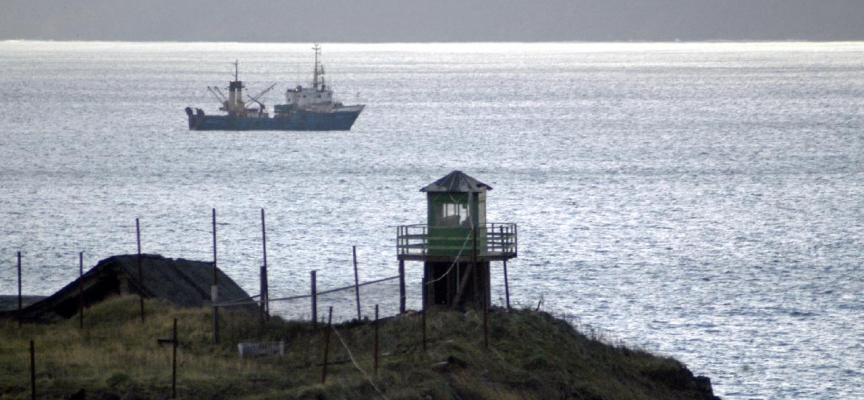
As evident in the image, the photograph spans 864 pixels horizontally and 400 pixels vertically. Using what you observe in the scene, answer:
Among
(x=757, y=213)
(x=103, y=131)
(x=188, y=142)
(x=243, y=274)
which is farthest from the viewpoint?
(x=103, y=131)

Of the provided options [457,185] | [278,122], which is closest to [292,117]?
[278,122]

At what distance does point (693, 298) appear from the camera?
54000mm

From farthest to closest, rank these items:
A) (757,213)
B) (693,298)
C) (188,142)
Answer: (188,142), (757,213), (693,298)

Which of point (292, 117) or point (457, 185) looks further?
point (292, 117)

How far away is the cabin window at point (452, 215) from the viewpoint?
3559cm

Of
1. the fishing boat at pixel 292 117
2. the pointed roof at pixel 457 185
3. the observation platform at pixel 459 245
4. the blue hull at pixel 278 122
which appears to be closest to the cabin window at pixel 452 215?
the observation platform at pixel 459 245

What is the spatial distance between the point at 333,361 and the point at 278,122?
121 m

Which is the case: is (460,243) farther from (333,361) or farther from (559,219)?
(559,219)

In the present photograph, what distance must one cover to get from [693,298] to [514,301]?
7335 mm

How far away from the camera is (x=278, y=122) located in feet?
486

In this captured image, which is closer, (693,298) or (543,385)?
(543,385)

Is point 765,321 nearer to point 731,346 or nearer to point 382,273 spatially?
point 731,346

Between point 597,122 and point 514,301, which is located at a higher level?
point 597,122

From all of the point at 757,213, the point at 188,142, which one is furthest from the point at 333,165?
the point at 757,213
